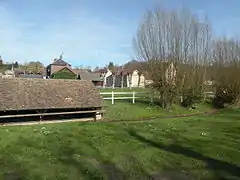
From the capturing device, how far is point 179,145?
499 inches

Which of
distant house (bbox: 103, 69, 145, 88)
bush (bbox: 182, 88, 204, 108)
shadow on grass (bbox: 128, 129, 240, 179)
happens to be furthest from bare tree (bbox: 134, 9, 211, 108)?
distant house (bbox: 103, 69, 145, 88)

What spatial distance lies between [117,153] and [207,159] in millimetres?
3014

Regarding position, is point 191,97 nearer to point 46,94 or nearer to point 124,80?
point 46,94

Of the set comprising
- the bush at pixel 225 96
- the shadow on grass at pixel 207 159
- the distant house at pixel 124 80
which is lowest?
the shadow on grass at pixel 207 159

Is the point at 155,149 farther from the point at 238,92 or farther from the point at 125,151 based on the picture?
the point at 238,92

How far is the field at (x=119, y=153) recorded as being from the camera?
345 inches

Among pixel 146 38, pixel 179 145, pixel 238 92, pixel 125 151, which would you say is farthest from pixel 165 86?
pixel 125 151

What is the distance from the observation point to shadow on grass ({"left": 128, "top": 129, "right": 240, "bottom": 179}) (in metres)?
9.20

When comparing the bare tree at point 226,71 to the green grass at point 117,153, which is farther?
the bare tree at point 226,71

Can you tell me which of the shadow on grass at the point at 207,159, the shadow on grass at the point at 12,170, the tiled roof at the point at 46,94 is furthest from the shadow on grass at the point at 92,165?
the tiled roof at the point at 46,94

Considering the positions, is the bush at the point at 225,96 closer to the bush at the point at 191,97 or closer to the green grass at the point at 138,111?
the green grass at the point at 138,111

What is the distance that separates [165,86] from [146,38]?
15.4 feet

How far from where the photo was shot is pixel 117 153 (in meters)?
11.0

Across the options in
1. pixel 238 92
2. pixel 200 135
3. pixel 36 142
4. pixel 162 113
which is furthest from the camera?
pixel 238 92
